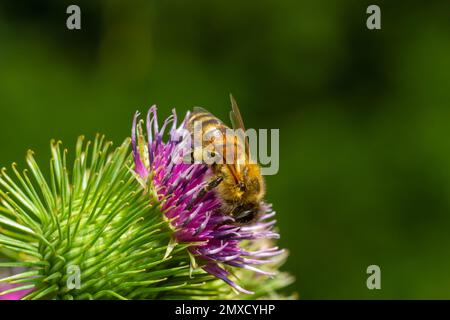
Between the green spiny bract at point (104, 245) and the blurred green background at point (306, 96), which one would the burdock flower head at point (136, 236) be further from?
the blurred green background at point (306, 96)

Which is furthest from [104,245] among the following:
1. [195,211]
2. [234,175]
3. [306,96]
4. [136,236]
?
[306,96]

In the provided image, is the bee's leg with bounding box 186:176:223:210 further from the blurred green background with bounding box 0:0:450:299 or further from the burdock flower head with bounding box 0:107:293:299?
the blurred green background with bounding box 0:0:450:299

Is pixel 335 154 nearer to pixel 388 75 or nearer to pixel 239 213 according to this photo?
pixel 388 75

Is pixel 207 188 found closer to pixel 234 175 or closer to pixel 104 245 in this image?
pixel 234 175

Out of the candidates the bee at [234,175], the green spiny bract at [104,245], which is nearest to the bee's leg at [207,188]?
the bee at [234,175]

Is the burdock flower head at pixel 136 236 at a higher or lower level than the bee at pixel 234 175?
lower

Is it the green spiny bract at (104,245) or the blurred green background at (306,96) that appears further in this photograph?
the blurred green background at (306,96)
